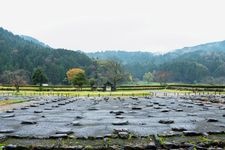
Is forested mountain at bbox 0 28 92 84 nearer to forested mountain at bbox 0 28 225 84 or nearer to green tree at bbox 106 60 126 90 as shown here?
forested mountain at bbox 0 28 225 84

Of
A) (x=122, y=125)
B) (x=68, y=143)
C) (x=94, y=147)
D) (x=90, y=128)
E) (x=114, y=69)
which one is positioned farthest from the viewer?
(x=114, y=69)

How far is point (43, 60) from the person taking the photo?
456 feet

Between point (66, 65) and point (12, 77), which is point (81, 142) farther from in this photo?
point (66, 65)

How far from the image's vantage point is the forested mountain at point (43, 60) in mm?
131625

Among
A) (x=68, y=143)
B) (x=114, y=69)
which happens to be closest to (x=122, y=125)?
(x=68, y=143)

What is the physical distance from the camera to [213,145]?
789 cm

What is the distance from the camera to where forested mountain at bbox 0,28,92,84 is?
13162 centimetres

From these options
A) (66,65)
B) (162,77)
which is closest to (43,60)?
(66,65)

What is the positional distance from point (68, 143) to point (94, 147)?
0.94 meters

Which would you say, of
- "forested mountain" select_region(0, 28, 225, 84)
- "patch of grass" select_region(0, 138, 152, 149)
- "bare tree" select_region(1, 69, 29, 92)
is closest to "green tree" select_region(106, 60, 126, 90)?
"forested mountain" select_region(0, 28, 225, 84)

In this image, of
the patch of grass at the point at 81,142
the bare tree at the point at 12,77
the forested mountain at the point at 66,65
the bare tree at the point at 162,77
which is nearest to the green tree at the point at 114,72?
the forested mountain at the point at 66,65

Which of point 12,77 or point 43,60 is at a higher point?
point 43,60

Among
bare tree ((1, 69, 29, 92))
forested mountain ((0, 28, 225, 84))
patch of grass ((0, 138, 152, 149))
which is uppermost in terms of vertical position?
forested mountain ((0, 28, 225, 84))

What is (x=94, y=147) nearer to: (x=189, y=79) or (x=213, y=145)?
(x=213, y=145)
